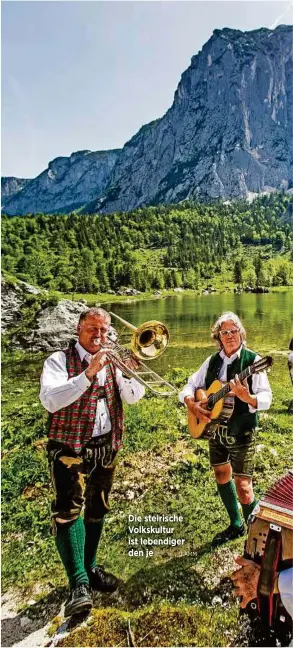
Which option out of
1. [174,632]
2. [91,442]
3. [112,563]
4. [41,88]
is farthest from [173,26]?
[174,632]

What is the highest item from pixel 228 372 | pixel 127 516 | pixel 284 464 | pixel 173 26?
pixel 173 26

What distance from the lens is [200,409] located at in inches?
130

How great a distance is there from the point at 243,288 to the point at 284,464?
2329 millimetres

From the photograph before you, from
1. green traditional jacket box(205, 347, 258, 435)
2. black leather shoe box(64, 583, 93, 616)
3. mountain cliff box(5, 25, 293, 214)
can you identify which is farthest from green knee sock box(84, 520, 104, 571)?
mountain cliff box(5, 25, 293, 214)

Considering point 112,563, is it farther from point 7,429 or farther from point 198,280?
point 198,280

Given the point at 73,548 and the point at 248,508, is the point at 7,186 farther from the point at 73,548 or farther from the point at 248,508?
the point at 248,508

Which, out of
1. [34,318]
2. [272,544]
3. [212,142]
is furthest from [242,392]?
[212,142]

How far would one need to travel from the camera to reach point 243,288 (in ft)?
18.2

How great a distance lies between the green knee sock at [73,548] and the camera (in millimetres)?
3053

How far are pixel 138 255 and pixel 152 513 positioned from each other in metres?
3.57

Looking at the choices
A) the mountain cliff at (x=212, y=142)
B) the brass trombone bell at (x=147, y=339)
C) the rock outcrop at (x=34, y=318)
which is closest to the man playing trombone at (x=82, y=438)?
the brass trombone bell at (x=147, y=339)

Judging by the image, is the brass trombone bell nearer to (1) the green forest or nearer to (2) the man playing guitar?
(2) the man playing guitar

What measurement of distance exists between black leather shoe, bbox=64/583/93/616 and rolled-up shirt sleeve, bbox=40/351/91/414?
138 centimetres

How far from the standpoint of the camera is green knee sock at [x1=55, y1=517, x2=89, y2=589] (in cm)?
305
